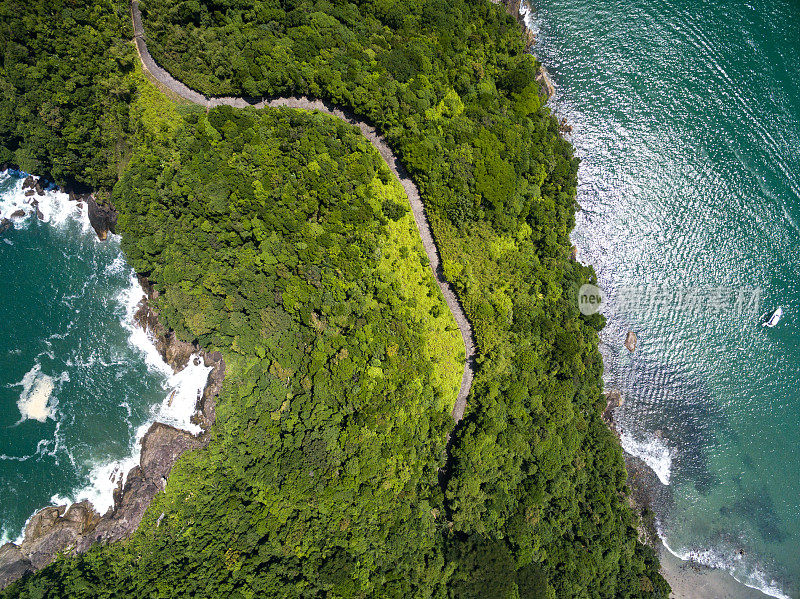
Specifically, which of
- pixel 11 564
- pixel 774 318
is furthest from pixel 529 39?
A: pixel 11 564

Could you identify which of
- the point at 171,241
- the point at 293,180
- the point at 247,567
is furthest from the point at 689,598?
the point at 171,241

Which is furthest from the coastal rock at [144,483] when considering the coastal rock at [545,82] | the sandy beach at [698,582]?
the sandy beach at [698,582]

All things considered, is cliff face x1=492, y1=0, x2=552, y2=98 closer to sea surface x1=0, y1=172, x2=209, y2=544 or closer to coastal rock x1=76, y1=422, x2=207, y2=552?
sea surface x1=0, y1=172, x2=209, y2=544

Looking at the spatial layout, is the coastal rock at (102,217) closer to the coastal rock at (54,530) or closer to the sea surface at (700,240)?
the coastal rock at (54,530)

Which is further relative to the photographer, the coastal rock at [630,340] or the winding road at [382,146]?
the coastal rock at [630,340]

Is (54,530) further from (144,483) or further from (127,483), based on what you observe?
(144,483)

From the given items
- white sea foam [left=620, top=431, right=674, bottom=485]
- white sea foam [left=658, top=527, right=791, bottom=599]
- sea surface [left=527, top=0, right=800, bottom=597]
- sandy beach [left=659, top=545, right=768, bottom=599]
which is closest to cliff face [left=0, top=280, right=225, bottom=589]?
sea surface [left=527, top=0, right=800, bottom=597]
